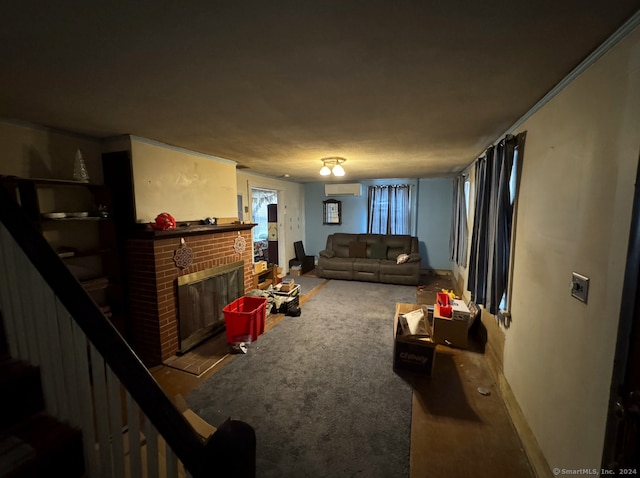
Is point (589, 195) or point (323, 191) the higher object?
point (323, 191)

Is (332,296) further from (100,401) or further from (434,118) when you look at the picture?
(100,401)

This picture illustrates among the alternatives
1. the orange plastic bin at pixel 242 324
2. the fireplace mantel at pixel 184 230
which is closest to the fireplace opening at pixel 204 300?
the orange plastic bin at pixel 242 324

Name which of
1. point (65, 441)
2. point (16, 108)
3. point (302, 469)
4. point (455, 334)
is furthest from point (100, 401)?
point (455, 334)

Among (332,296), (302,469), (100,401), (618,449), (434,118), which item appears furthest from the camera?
(332,296)

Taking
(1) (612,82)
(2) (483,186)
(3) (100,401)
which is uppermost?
(1) (612,82)

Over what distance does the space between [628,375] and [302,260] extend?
220 inches

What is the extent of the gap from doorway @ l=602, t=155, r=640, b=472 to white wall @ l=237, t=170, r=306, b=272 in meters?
4.56

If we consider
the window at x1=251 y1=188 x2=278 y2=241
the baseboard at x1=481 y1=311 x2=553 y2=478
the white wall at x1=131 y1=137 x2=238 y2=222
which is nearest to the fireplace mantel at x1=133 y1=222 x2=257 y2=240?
the white wall at x1=131 y1=137 x2=238 y2=222

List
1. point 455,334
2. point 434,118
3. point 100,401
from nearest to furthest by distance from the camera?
point 100,401
point 434,118
point 455,334

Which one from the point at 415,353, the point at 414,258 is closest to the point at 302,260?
the point at 414,258

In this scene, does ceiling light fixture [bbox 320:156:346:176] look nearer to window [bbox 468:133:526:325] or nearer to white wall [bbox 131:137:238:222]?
white wall [bbox 131:137:238:222]

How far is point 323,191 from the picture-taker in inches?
265

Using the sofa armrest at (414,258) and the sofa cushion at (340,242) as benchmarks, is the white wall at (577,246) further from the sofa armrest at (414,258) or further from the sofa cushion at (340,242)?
the sofa cushion at (340,242)

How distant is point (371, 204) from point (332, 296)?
108 inches
